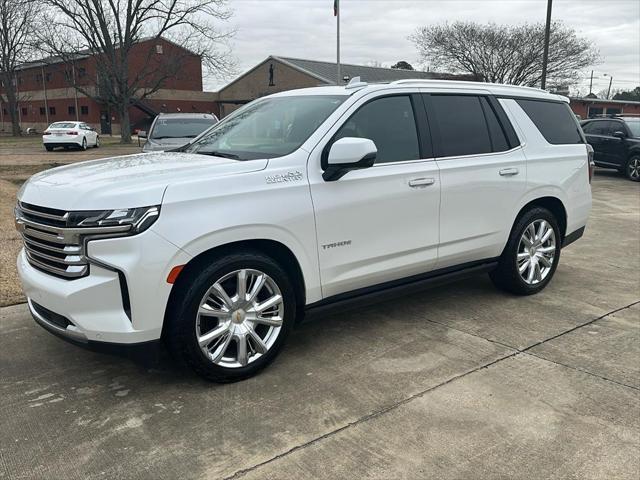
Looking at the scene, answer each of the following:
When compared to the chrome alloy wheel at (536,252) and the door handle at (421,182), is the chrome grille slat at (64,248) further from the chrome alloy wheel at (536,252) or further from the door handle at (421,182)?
the chrome alloy wheel at (536,252)

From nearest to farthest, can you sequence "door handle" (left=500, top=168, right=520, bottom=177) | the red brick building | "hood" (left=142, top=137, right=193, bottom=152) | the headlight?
the headlight → "door handle" (left=500, top=168, right=520, bottom=177) → "hood" (left=142, top=137, right=193, bottom=152) → the red brick building

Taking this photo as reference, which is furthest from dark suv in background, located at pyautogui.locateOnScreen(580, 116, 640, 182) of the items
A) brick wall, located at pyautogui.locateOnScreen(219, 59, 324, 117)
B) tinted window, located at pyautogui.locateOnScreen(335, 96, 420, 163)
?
brick wall, located at pyautogui.locateOnScreen(219, 59, 324, 117)

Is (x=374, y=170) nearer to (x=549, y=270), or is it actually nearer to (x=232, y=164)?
(x=232, y=164)

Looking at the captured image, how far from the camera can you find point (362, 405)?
10.8 feet

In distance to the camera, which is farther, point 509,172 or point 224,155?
point 509,172

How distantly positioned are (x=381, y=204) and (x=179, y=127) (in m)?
8.74

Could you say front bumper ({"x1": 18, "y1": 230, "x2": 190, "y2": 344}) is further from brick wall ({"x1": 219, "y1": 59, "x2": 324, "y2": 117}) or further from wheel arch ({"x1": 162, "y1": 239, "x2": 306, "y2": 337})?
brick wall ({"x1": 219, "y1": 59, "x2": 324, "y2": 117})

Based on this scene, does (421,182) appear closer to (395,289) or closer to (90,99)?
(395,289)

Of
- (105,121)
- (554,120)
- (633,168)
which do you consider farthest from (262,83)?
(554,120)

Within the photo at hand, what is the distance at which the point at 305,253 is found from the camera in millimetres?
3637

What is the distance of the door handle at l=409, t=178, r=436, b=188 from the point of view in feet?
13.6

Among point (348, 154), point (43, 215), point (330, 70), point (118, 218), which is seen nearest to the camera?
point (118, 218)

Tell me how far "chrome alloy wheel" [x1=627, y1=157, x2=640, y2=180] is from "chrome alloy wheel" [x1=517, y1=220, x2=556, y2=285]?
12109 millimetres

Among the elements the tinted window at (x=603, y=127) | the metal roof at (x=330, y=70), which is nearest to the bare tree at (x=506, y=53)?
the metal roof at (x=330, y=70)
